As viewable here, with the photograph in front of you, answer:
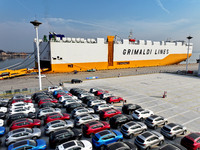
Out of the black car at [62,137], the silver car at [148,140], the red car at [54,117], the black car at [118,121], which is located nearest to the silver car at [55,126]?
the black car at [62,137]

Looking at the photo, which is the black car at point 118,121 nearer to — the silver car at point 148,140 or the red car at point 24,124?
the silver car at point 148,140

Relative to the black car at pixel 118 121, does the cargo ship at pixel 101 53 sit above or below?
above

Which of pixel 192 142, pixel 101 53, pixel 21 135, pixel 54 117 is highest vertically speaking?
pixel 101 53

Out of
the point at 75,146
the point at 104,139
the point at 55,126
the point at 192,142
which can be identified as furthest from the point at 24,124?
the point at 192,142

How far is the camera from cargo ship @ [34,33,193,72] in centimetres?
4738

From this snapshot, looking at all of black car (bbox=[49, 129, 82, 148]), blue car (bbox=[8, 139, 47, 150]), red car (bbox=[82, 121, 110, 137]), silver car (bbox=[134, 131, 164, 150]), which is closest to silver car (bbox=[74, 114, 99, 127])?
red car (bbox=[82, 121, 110, 137])

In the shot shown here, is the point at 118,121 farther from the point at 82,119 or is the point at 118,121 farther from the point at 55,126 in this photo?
the point at 55,126

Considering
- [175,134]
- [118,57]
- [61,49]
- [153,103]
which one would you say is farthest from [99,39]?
[175,134]

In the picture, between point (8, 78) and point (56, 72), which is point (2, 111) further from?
point (56, 72)

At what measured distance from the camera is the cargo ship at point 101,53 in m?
47.4

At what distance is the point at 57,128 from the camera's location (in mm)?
11953

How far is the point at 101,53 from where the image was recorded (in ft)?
181

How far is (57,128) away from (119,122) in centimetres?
583

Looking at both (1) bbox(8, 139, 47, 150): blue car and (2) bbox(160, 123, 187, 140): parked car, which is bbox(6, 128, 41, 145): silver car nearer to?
(1) bbox(8, 139, 47, 150): blue car
